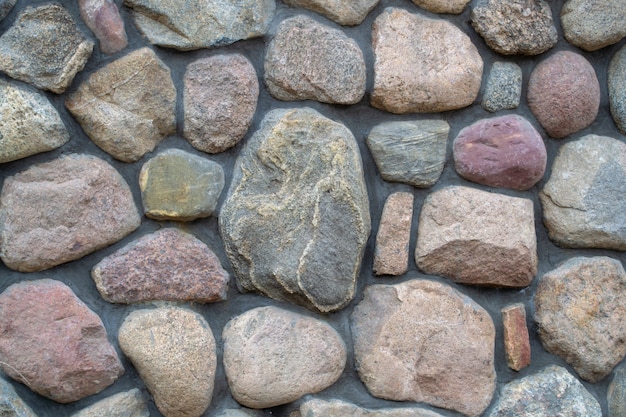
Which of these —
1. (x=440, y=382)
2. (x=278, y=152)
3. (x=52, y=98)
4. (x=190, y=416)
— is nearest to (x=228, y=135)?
(x=278, y=152)

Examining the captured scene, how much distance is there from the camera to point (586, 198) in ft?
4.30

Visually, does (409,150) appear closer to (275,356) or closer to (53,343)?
(275,356)

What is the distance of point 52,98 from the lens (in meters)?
1.10

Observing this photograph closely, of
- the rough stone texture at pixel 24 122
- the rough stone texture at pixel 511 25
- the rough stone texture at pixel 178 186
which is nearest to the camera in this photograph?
the rough stone texture at pixel 24 122

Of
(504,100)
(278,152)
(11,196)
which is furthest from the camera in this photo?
(504,100)

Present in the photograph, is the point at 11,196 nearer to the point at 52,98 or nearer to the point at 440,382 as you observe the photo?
the point at 52,98

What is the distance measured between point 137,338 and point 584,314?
0.86m

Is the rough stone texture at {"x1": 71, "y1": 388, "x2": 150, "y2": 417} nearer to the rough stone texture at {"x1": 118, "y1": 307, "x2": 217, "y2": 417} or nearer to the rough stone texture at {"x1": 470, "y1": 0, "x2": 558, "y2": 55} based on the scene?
the rough stone texture at {"x1": 118, "y1": 307, "x2": 217, "y2": 417}

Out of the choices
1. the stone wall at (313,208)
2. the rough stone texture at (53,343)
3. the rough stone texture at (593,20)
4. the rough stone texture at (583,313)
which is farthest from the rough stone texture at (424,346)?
the rough stone texture at (593,20)

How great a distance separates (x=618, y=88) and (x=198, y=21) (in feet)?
2.82

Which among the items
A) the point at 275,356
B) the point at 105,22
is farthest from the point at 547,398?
the point at 105,22

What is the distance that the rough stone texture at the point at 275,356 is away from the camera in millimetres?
1177

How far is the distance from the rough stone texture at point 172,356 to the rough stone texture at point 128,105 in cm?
29

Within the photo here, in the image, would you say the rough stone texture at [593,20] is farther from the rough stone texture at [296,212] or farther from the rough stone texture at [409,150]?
the rough stone texture at [296,212]
